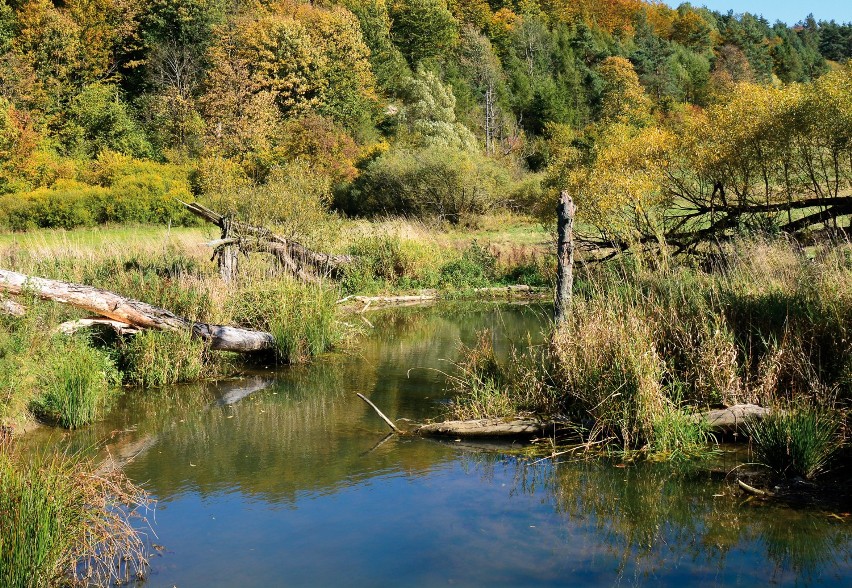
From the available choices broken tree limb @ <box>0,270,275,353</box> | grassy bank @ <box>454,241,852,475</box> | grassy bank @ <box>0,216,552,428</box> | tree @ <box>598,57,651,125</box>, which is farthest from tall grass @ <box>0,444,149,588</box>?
tree @ <box>598,57,651,125</box>

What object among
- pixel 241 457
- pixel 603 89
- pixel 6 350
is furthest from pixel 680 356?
pixel 603 89

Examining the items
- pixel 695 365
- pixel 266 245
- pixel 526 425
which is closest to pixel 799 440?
pixel 695 365

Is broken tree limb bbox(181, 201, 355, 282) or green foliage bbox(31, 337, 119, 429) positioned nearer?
green foliage bbox(31, 337, 119, 429)

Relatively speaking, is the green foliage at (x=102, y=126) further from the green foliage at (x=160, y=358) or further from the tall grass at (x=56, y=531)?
the tall grass at (x=56, y=531)

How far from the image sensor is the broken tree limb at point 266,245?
1753 centimetres

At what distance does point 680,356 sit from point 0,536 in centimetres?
760

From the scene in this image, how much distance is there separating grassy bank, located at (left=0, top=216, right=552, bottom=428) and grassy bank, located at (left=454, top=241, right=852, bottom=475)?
5.12 metres

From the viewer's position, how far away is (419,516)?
800 centimetres

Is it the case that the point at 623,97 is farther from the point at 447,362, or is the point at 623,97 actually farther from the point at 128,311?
the point at 128,311

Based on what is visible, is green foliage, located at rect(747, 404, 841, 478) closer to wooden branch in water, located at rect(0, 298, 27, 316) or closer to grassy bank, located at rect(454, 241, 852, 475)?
grassy bank, located at rect(454, 241, 852, 475)

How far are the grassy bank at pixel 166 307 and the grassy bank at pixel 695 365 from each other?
5.12m

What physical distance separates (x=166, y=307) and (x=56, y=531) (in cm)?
891

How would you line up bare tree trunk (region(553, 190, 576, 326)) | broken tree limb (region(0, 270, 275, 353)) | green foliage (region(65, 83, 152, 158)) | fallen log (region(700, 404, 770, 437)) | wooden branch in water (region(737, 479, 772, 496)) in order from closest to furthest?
wooden branch in water (region(737, 479, 772, 496)) < fallen log (region(700, 404, 770, 437)) < bare tree trunk (region(553, 190, 576, 326)) < broken tree limb (region(0, 270, 275, 353)) < green foliage (region(65, 83, 152, 158))

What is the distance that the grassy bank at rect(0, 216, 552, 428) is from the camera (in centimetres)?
1091
